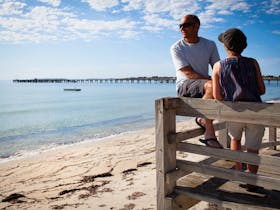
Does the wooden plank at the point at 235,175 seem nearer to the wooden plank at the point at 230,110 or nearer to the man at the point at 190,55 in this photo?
the wooden plank at the point at 230,110

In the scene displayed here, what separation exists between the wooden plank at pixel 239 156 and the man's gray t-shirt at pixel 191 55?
1.05 meters

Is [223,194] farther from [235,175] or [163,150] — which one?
Answer: [163,150]

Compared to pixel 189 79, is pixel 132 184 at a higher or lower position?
lower

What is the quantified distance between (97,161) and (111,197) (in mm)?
3312

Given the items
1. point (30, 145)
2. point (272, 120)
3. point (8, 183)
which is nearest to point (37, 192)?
point (8, 183)

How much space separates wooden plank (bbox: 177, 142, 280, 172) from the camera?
2430 millimetres

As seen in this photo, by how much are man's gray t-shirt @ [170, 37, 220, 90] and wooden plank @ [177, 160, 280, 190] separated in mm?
1163

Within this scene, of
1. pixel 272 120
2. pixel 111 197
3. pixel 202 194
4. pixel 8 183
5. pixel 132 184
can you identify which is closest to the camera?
pixel 272 120

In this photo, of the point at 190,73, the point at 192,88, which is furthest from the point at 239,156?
the point at 190,73

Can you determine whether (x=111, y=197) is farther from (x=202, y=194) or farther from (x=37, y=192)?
(x=202, y=194)

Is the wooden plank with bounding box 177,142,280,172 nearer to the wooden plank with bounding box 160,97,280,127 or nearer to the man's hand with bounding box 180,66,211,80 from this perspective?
the wooden plank with bounding box 160,97,280,127

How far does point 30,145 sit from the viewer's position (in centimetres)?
1357

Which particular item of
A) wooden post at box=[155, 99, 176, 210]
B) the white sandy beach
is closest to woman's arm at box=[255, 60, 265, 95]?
wooden post at box=[155, 99, 176, 210]

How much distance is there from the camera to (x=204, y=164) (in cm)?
291
